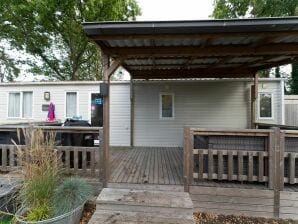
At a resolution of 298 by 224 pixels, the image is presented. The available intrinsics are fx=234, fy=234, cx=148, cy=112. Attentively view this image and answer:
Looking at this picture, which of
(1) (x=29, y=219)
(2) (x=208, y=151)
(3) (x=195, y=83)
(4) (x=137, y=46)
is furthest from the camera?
(3) (x=195, y=83)

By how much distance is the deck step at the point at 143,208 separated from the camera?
316 cm

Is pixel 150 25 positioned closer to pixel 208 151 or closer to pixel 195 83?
pixel 208 151

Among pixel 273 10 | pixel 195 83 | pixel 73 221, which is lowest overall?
pixel 73 221

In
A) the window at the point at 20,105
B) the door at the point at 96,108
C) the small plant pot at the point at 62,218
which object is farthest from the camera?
the window at the point at 20,105

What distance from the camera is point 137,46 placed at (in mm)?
4262

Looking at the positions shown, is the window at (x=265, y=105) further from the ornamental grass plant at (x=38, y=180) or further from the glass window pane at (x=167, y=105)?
the ornamental grass plant at (x=38, y=180)

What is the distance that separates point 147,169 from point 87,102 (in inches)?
175

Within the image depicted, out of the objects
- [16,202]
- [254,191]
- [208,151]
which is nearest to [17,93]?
[16,202]

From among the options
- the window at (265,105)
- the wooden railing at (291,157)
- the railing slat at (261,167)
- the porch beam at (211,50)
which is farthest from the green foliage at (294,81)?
the railing slat at (261,167)

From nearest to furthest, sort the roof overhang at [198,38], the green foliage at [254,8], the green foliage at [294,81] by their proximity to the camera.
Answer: the roof overhang at [198,38] < the green foliage at [254,8] < the green foliage at [294,81]

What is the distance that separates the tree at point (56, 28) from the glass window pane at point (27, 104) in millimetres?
6322

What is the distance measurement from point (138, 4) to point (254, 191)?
1612 cm

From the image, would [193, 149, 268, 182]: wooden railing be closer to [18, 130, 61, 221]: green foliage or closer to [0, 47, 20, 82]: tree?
[18, 130, 61, 221]: green foliage

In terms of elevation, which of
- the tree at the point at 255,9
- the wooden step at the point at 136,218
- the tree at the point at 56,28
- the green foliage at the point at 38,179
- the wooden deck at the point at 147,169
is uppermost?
the tree at the point at 255,9
